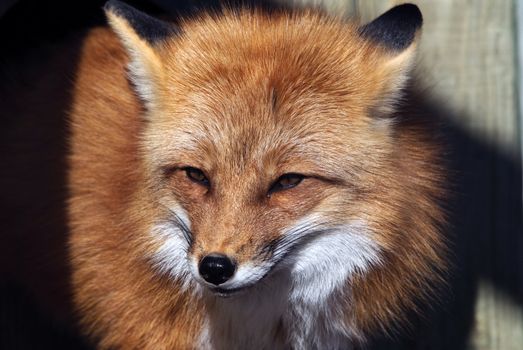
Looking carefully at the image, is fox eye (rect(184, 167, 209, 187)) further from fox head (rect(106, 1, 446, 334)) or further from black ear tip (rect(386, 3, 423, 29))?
black ear tip (rect(386, 3, 423, 29))

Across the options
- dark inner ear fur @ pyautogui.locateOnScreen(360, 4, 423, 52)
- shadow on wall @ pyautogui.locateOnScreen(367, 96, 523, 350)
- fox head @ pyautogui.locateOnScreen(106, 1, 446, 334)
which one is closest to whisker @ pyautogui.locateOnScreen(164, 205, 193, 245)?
fox head @ pyautogui.locateOnScreen(106, 1, 446, 334)

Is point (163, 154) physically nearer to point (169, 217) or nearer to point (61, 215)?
point (169, 217)

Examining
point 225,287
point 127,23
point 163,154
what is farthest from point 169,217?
point 127,23

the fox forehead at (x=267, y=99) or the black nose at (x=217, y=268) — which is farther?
the fox forehead at (x=267, y=99)

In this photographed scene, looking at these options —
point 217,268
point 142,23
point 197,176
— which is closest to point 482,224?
point 197,176

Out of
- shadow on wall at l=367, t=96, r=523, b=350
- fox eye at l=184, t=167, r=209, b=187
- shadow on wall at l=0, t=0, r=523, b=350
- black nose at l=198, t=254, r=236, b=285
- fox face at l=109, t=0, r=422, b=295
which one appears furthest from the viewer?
shadow on wall at l=367, t=96, r=523, b=350

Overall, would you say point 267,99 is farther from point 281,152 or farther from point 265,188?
point 265,188

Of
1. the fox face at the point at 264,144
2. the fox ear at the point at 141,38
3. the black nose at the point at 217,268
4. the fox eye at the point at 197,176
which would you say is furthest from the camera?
the fox ear at the point at 141,38

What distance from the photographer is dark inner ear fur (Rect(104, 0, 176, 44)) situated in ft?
12.2

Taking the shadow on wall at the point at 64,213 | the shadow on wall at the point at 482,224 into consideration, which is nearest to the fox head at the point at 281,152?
the shadow on wall at the point at 64,213

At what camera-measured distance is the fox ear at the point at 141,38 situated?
147 inches

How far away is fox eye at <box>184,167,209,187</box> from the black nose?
36 cm

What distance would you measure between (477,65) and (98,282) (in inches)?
79.7

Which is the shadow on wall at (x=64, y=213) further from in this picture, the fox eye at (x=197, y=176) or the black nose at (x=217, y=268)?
the black nose at (x=217, y=268)
